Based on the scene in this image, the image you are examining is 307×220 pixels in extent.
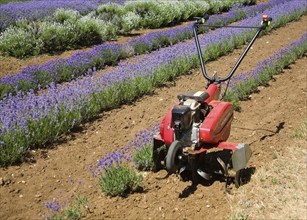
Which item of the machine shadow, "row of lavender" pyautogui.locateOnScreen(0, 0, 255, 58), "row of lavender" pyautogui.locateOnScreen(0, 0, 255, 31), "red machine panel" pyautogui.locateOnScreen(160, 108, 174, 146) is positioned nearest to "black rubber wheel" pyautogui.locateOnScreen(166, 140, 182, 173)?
"red machine panel" pyautogui.locateOnScreen(160, 108, 174, 146)

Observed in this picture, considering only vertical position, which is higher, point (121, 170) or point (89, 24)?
point (89, 24)

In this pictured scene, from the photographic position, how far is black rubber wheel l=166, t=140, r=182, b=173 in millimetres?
3326

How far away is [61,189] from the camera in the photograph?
13.3 ft

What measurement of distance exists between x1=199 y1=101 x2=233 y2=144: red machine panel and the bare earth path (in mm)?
555

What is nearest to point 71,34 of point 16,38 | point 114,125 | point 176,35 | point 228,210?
point 16,38

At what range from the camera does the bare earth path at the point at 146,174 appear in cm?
365

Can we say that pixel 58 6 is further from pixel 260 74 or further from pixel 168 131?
pixel 168 131

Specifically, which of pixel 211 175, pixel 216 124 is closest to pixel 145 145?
pixel 211 175

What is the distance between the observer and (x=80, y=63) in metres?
8.05

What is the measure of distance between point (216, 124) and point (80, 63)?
4952mm

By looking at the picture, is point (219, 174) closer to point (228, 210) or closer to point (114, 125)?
point (228, 210)

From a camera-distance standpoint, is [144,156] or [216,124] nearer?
[216,124]

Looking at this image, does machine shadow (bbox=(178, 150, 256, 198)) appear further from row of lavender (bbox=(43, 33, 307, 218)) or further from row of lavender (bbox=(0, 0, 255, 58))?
row of lavender (bbox=(0, 0, 255, 58))

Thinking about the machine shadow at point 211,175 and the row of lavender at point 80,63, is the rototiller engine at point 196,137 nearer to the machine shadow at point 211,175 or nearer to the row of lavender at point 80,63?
the machine shadow at point 211,175
